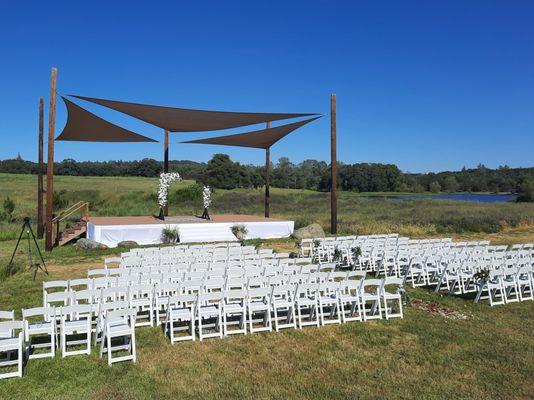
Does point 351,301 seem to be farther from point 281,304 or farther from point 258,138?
point 258,138

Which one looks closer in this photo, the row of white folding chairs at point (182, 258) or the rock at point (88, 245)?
the row of white folding chairs at point (182, 258)

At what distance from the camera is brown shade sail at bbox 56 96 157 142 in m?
14.4

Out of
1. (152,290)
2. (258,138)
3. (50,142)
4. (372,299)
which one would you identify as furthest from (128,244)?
(372,299)

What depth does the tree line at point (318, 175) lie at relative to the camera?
Result: 58062mm

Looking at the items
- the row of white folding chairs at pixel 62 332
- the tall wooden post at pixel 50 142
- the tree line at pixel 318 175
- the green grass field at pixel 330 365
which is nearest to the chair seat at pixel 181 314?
the green grass field at pixel 330 365

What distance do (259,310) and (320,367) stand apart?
1.57 m

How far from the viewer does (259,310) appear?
20.5 feet

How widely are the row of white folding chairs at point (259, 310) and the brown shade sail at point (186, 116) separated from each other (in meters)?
8.31

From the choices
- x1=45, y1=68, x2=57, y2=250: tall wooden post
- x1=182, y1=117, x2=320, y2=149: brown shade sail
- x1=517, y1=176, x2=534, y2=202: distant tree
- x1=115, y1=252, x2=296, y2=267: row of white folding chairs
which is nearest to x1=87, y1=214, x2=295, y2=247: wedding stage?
x1=45, y1=68, x2=57, y2=250: tall wooden post

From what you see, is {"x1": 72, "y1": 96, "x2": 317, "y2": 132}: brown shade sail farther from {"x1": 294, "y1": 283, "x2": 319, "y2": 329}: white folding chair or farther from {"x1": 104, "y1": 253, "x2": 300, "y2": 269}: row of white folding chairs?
{"x1": 294, "y1": 283, "x2": 319, "y2": 329}: white folding chair

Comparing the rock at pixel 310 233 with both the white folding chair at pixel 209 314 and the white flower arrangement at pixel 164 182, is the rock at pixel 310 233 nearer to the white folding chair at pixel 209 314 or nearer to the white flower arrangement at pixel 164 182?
the white flower arrangement at pixel 164 182

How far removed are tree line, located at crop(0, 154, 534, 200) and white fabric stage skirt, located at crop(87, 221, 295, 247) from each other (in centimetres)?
3627

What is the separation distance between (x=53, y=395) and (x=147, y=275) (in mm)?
2980

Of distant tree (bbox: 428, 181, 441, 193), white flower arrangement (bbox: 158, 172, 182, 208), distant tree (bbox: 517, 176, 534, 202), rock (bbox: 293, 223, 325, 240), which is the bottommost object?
rock (bbox: 293, 223, 325, 240)
